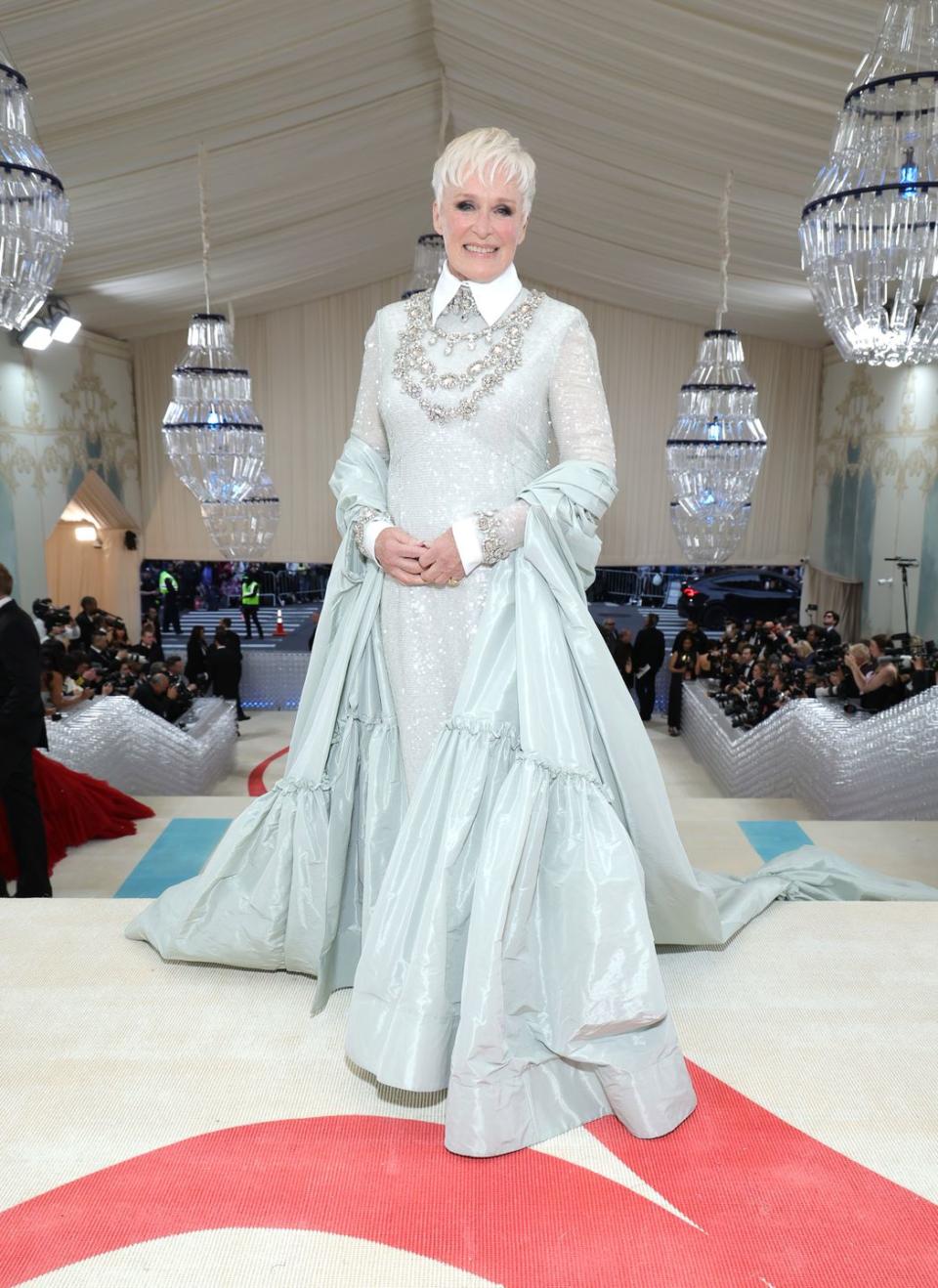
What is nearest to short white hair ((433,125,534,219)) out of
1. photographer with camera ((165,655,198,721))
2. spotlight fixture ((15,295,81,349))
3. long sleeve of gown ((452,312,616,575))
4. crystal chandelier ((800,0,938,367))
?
long sleeve of gown ((452,312,616,575))

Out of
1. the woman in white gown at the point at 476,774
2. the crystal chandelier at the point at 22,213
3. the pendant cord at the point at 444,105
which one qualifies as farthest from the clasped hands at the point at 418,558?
the pendant cord at the point at 444,105

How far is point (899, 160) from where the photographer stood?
10.7ft

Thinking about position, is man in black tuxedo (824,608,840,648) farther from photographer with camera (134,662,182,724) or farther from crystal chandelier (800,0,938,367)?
crystal chandelier (800,0,938,367)

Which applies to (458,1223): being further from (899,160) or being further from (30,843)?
(899,160)

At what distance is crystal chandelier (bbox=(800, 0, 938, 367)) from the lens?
3121 mm

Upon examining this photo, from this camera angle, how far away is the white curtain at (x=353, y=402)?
42.2 feet

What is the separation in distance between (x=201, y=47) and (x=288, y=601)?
30.7 feet

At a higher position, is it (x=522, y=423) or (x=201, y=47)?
(x=201, y=47)

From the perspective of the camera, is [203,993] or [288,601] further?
[288,601]

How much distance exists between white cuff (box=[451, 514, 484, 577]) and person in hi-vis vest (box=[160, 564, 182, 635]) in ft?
41.9

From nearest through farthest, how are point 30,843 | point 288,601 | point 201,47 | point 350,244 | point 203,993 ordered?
point 203,993
point 30,843
point 201,47
point 350,244
point 288,601

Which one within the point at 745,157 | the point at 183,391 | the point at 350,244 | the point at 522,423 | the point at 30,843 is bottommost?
the point at 30,843

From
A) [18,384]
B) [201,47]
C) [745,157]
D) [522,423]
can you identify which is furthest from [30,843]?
[18,384]

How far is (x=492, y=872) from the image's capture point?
1.65 m
